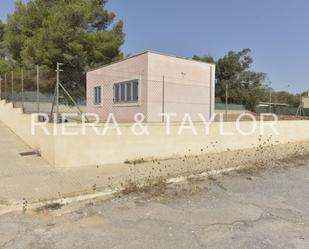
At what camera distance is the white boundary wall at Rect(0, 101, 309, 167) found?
7207 millimetres

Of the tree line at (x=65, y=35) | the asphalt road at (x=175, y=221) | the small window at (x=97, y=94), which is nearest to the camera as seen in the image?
the asphalt road at (x=175, y=221)

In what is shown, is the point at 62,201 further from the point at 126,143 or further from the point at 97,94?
the point at 97,94

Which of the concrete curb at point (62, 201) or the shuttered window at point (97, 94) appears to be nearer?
the concrete curb at point (62, 201)

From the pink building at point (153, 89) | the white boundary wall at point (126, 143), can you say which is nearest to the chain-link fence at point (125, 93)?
the pink building at point (153, 89)

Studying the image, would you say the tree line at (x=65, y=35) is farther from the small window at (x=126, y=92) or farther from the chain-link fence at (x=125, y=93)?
the small window at (x=126, y=92)

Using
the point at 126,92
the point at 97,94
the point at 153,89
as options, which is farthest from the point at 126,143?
the point at 97,94

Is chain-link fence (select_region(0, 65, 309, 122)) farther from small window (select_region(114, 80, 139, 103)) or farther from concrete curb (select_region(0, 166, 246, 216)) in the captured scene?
concrete curb (select_region(0, 166, 246, 216))

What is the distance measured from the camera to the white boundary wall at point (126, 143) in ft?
23.6

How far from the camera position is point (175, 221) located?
162 inches

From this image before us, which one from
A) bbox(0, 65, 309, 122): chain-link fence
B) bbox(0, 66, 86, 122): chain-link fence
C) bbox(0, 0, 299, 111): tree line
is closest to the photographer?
bbox(0, 66, 86, 122): chain-link fence

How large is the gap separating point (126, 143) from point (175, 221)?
4236mm

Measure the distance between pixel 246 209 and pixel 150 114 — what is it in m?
7.46

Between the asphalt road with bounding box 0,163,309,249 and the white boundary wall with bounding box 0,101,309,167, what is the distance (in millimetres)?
2564

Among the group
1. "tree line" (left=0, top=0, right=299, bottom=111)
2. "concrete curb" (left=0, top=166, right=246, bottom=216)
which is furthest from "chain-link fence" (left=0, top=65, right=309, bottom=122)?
"concrete curb" (left=0, top=166, right=246, bottom=216)
